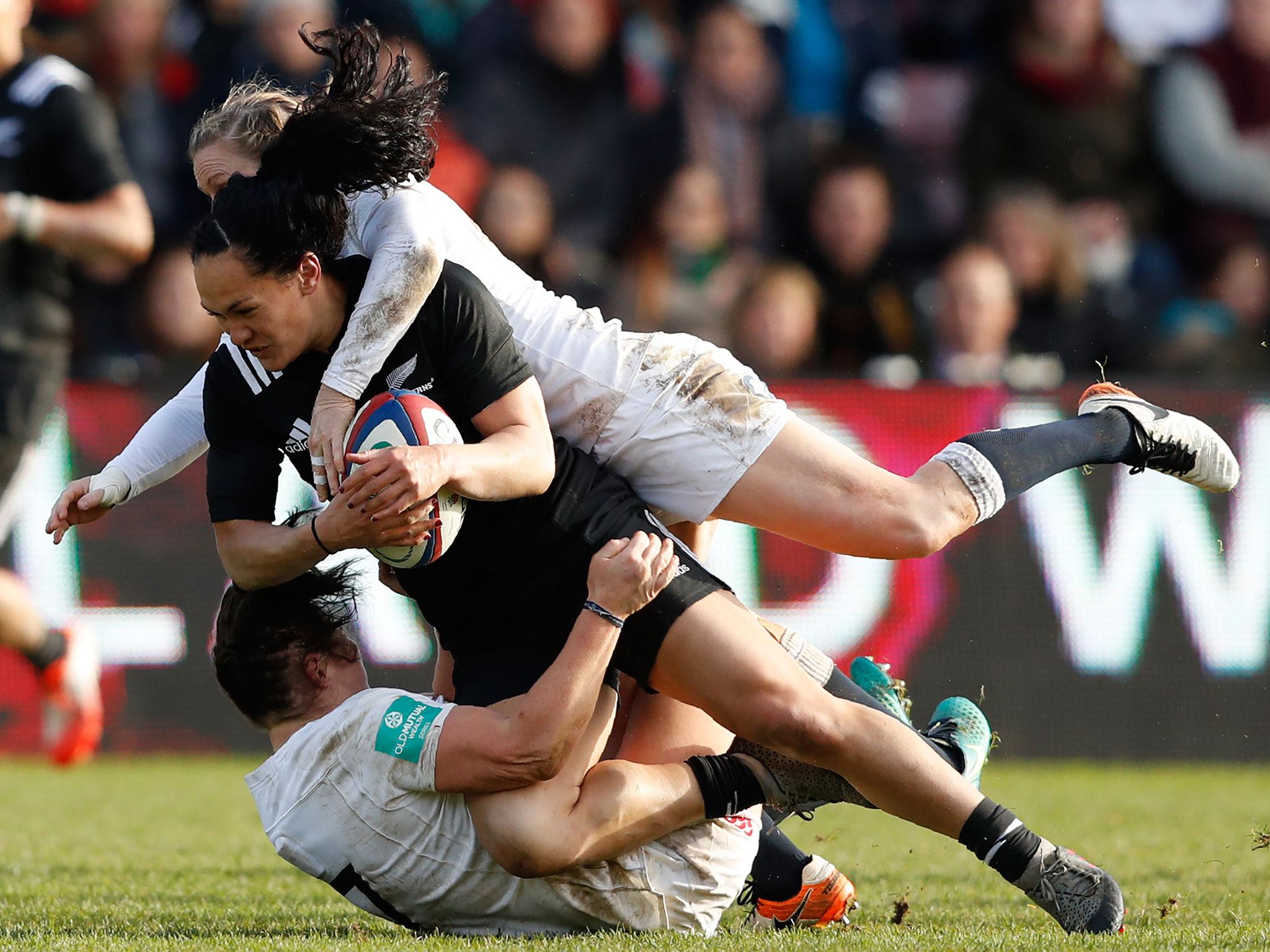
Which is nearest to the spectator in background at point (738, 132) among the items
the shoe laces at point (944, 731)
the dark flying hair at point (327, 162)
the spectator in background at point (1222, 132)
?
the spectator in background at point (1222, 132)

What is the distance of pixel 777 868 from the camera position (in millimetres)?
4191

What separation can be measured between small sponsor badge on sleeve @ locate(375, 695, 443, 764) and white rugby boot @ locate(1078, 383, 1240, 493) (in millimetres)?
2110

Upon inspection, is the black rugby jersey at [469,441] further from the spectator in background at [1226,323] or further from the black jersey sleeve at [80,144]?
the spectator in background at [1226,323]

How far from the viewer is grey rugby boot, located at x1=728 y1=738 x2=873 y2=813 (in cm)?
389

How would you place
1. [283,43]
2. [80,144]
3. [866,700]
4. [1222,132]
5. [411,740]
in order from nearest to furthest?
[411,740] < [866,700] < [80,144] < [283,43] < [1222,132]

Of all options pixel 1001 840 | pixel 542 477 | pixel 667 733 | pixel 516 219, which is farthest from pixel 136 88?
pixel 1001 840

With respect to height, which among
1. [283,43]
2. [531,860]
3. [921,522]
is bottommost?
[531,860]

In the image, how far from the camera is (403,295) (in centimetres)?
375

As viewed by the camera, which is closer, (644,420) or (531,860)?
(531,860)

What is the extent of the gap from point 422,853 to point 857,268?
6020 millimetres

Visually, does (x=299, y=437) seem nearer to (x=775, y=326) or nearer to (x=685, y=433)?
(x=685, y=433)

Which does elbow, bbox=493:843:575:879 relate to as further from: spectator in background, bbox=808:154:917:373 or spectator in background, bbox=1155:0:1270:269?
spectator in background, bbox=1155:0:1270:269

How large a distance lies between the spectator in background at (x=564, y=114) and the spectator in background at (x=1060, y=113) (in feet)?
7.16

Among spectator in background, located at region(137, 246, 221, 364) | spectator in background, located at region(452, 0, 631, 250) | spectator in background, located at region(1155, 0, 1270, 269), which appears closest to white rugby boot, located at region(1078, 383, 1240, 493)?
spectator in background, located at region(452, 0, 631, 250)
